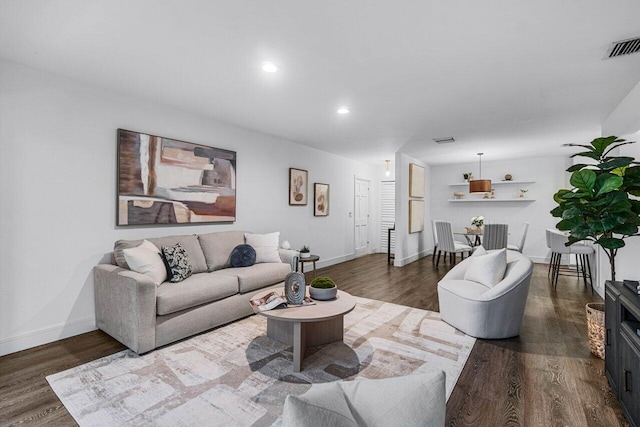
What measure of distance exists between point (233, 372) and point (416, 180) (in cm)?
610

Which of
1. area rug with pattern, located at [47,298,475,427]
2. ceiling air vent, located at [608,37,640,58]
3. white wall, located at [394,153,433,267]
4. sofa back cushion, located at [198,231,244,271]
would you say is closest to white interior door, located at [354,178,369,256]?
white wall, located at [394,153,433,267]

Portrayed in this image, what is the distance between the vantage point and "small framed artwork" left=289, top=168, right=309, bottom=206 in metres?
5.60

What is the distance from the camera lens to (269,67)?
2.75m

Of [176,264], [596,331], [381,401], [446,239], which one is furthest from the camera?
[446,239]

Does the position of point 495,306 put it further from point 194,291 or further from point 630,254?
point 194,291

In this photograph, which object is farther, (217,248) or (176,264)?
(217,248)

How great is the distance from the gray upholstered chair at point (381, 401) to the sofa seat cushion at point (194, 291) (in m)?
2.38

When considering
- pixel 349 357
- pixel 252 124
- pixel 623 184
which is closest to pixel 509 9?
pixel 623 184

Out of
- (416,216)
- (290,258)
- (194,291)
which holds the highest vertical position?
(416,216)

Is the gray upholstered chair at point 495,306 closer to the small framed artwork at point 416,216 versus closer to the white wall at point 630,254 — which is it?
the white wall at point 630,254

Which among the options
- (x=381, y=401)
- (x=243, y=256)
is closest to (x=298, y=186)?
(x=243, y=256)

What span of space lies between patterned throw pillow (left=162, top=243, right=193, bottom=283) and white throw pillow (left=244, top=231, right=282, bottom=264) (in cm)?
102

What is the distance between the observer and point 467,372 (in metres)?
2.41

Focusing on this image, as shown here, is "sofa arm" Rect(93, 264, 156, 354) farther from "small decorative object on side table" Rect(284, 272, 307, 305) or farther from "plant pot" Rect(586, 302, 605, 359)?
"plant pot" Rect(586, 302, 605, 359)
